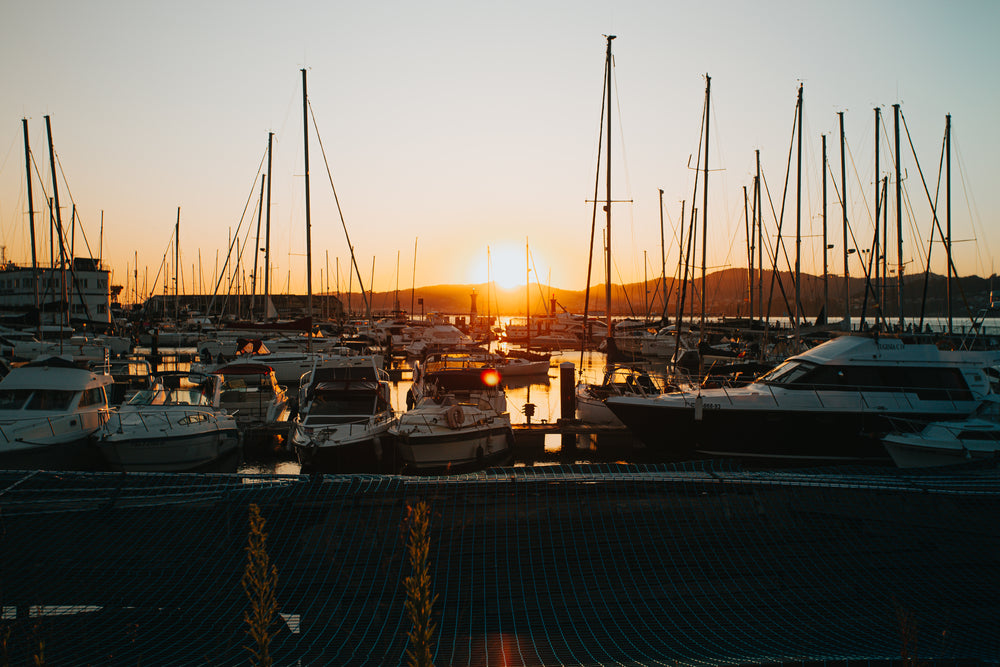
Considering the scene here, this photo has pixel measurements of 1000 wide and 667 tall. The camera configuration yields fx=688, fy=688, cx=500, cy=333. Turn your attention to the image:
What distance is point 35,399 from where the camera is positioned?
574 inches

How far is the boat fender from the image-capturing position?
A: 1483cm

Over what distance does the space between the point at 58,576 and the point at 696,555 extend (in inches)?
256

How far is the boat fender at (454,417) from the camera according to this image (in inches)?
584

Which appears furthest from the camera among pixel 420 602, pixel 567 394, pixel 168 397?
pixel 567 394

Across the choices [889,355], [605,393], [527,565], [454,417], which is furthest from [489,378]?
[527,565]

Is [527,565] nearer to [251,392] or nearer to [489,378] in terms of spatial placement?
[489,378]

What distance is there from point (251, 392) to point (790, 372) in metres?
15.9

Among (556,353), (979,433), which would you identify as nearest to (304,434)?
(979,433)

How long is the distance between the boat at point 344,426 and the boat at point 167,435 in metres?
1.59

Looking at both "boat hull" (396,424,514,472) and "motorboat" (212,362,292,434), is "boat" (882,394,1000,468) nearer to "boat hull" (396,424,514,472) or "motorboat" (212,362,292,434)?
"boat hull" (396,424,514,472)

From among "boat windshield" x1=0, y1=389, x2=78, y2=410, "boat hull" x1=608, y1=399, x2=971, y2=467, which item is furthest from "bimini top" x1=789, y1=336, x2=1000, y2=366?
"boat windshield" x1=0, y1=389, x2=78, y2=410

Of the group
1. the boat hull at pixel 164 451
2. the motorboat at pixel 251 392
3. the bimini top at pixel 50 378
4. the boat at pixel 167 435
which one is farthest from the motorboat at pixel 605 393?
the bimini top at pixel 50 378

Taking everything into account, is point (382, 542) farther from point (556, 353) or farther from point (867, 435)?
point (556, 353)

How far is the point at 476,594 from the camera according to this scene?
6.79 metres
